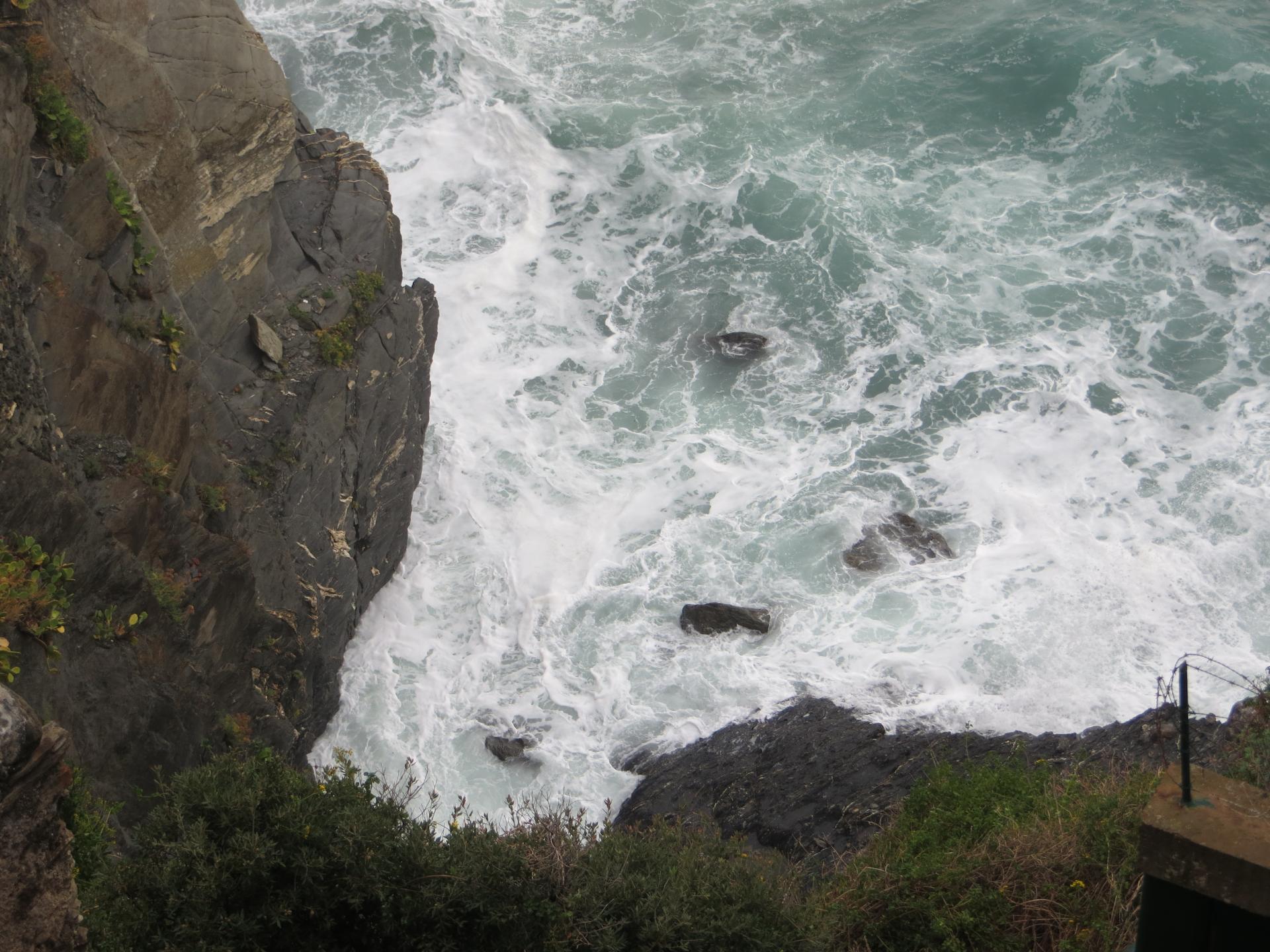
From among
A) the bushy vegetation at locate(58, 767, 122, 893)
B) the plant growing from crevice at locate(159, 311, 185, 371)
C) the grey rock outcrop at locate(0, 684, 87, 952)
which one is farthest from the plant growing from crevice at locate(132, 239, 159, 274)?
the grey rock outcrop at locate(0, 684, 87, 952)

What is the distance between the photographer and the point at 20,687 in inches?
465

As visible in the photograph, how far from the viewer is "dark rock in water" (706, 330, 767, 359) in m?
26.1

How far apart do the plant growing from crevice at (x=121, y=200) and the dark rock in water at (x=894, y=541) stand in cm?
1314

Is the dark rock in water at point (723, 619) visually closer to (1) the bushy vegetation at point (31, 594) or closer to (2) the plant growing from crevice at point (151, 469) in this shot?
(2) the plant growing from crevice at point (151, 469)

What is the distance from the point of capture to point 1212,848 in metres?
5.48

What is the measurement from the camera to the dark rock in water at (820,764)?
14953mm

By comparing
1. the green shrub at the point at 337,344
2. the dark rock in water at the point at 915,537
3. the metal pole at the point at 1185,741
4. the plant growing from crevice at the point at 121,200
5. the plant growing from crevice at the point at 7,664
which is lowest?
the dark rock in water at the point at 915,537

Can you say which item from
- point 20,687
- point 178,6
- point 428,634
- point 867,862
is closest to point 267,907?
point 20,687

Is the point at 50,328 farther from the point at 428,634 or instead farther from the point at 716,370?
the point at 716,370

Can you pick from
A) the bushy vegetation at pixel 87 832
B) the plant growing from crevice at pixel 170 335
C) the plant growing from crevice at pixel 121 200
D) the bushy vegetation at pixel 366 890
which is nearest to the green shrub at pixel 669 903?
the bushy vegetation at pixel 366 890

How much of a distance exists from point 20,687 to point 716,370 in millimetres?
16787

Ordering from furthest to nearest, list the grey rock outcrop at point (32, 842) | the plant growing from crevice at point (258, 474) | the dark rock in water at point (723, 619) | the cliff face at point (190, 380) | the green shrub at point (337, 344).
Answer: the dark rock in water at point (723, 619), the green shrub at point (337, 344), the plant growing from crevice at point (258, 474), the cliff face at point (190, 380), the grey rock outcrop at point (32, 842)

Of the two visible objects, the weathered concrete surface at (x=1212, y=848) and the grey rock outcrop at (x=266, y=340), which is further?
the grey rock outcrop at (x=266, y=340)

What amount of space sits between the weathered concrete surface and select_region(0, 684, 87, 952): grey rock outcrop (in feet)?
25.0
